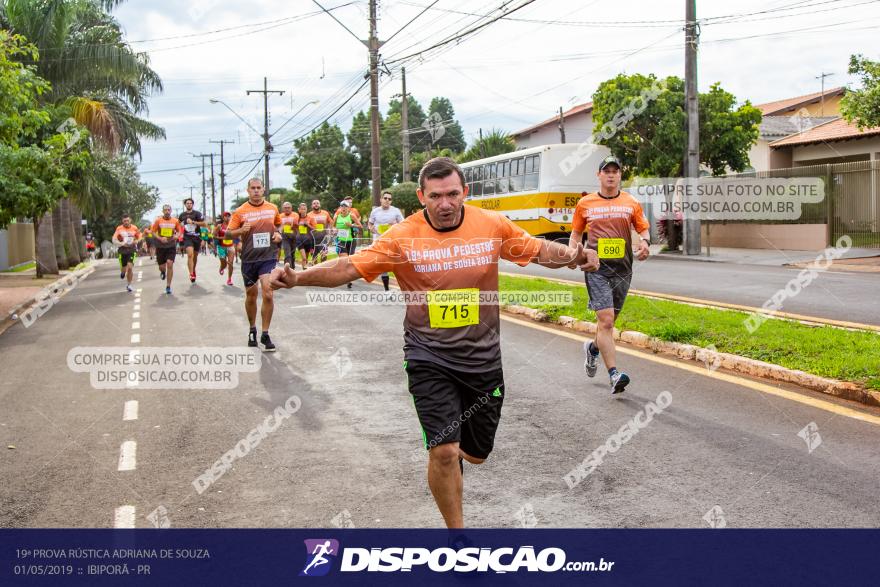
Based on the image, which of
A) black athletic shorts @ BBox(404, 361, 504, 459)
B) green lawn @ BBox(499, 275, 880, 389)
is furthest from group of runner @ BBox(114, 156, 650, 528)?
green lawn @ BBox(499, 275, 880, 389)

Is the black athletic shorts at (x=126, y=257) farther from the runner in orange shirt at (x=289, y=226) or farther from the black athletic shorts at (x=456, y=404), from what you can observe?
the black athletic shorts at (x=456, y=404)

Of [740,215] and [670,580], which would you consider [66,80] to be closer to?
[740,215]

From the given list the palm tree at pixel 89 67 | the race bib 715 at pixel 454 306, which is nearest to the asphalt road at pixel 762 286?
the race bib 715 at pixel 454 306

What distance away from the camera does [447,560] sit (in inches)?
161

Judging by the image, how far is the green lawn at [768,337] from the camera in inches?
296

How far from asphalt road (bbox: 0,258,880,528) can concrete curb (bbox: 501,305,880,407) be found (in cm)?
24

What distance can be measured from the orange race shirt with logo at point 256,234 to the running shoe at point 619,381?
512 centimetres

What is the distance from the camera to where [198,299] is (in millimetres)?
17719

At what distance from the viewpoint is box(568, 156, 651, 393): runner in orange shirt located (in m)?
7.62

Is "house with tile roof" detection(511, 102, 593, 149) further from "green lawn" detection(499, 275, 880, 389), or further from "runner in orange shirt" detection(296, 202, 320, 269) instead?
"green lawn" detection(499, 275, 880, 389)

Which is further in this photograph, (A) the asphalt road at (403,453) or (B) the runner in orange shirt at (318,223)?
(B) the runner in orange shirt at (318,223)

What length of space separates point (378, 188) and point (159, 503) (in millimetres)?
21800

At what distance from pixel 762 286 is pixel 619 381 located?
9.36 meters

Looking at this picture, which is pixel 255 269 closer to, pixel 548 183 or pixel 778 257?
pixel 548 183
